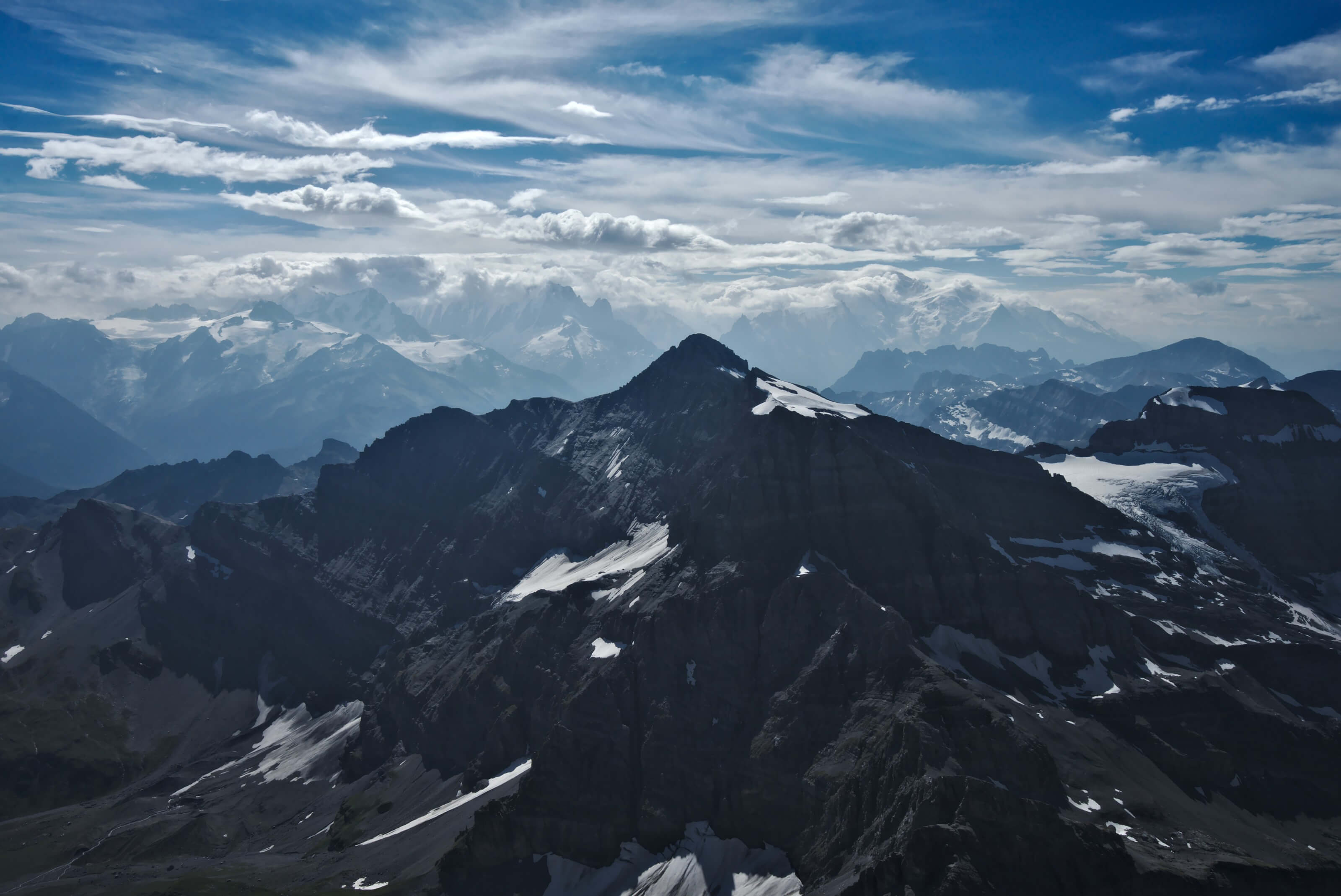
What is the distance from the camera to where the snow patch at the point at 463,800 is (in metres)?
188

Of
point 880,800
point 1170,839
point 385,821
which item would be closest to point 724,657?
point 880,800

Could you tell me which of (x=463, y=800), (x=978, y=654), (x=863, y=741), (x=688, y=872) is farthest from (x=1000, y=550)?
(x=463, y=800)

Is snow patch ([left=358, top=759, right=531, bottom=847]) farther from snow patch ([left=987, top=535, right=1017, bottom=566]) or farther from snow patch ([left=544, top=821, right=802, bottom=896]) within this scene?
snow patch ([left=987, top=535, right=1017, bottom=566])

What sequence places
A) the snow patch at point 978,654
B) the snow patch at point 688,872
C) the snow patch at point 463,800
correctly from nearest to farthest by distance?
the snow patch at point 688,872 < the snow patch at point 978,654 < the snow patch at point 463,800

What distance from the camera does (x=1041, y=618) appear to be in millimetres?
172500

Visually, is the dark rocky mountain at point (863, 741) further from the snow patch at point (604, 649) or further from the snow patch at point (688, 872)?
the snow patch at point (604, 649)

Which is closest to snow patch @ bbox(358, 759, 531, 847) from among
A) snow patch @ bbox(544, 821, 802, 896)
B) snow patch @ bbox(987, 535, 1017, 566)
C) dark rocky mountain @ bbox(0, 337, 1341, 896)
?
dark rocky mountain @ bbox(0, 337, 1341, 896)

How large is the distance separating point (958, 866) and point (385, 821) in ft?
451

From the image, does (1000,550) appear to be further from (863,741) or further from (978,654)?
(863,741)

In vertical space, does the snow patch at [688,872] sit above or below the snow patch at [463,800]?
above

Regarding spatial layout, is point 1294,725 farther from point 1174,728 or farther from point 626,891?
point 626,891

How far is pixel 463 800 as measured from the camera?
191875mm

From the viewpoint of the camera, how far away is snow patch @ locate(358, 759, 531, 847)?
18750 cm

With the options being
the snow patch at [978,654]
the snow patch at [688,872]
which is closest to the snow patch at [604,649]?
the snow patch at [688,872]
